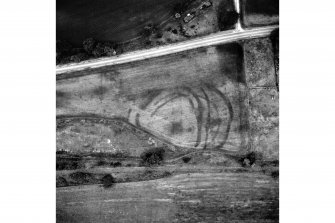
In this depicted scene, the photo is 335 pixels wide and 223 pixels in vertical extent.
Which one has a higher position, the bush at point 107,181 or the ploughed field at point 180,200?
the bush at point 107,181

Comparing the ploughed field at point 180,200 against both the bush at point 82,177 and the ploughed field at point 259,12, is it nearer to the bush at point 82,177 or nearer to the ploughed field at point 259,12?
the bush at point 82,177

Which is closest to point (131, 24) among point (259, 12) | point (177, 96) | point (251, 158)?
point (177, 96)

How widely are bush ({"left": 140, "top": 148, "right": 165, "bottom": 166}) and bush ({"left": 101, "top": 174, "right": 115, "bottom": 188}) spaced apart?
3888 mm

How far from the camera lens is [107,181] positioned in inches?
1238

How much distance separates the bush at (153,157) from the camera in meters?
31.0

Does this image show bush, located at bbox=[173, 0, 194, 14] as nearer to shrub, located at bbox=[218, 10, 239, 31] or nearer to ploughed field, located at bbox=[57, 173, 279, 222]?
shrub, located at bbox=[218, 10, 239, 31]

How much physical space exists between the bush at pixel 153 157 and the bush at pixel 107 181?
3.89m

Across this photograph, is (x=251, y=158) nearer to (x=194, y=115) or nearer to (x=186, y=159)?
(x=186, y=159)

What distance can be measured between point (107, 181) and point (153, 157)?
5824 mm

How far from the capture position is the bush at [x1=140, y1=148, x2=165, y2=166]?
31.0 m

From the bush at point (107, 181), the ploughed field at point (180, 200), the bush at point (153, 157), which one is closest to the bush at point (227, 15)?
the bush at point (153, 157)
